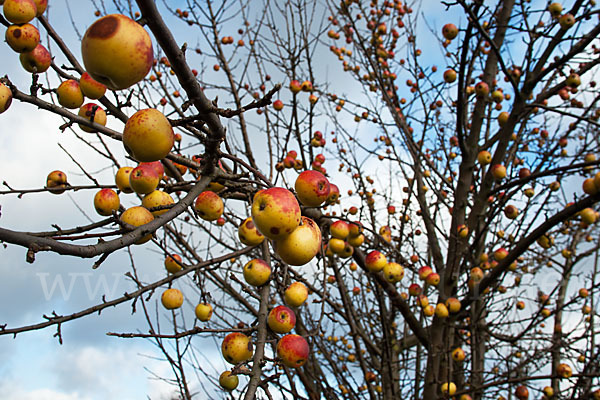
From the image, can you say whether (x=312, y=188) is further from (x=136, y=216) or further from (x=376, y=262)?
(x=376, y=262)

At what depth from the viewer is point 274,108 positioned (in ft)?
17.5

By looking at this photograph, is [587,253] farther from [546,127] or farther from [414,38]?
[414,38]

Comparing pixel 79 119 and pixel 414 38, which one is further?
pixel 414 38

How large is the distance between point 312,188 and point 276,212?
0.39 metres

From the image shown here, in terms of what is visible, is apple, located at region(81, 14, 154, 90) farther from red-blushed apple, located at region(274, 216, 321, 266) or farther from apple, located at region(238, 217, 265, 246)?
apple, located at region(238, 217, 265, 246)

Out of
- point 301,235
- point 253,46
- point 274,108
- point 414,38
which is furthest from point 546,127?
point 301,235

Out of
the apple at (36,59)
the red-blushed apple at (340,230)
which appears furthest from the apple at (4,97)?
the red-blushed apple at (340,230)

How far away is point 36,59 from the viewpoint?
2.00m

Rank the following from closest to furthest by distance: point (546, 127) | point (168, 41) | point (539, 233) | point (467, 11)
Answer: point (168, 41)
point (539, 233)
point (467, 11)
point (546, 127)

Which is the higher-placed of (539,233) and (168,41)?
(539,233)

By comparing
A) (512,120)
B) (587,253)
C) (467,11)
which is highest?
(467,11)

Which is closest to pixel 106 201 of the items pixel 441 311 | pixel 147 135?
pixel 147 135

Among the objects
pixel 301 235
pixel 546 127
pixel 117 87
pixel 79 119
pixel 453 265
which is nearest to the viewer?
pixel 117 87

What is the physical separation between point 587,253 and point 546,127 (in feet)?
7.18
